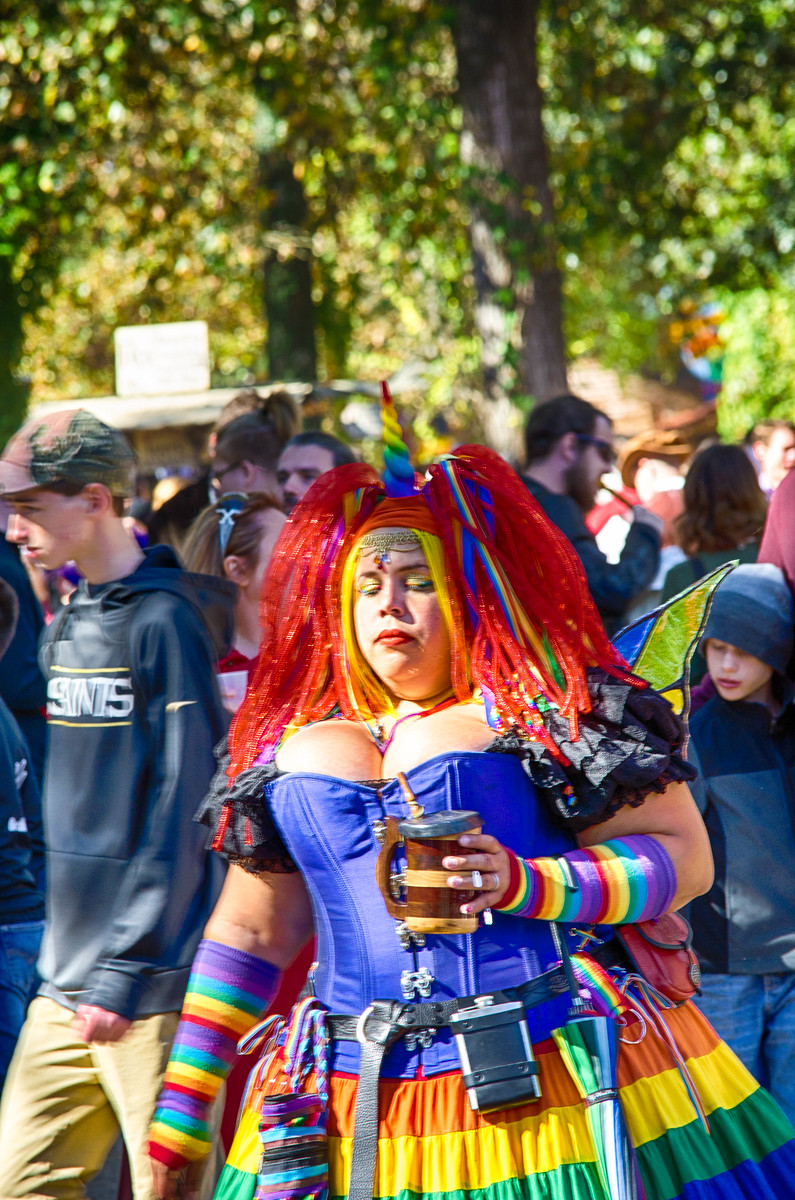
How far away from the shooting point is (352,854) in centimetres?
225

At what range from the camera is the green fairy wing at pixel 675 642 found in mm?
2428

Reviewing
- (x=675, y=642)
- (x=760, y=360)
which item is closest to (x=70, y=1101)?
(x=675, y=642)

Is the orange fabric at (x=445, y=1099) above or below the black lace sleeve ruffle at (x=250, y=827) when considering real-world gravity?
below

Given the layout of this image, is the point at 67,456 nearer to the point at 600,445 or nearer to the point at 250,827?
the point at 250,827

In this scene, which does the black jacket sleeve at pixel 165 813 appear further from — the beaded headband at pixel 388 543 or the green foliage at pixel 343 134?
the green foliage at pixel 343 134

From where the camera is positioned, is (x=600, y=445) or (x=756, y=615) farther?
(x=600, y=445)

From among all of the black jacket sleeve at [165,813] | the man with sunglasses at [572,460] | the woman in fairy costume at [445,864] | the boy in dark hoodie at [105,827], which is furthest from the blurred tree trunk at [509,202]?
the woman in fairy costume at [445,864]

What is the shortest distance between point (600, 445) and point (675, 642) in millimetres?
3007

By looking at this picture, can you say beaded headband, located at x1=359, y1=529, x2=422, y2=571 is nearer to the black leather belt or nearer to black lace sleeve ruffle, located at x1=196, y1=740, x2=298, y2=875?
black lace sleeve ruffle, located at x1=196, y1=740, x2=298, y2=875

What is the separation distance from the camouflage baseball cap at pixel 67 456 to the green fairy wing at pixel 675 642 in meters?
1.47

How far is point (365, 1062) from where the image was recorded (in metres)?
2.17

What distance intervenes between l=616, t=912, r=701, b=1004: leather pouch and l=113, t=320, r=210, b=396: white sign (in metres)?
8.83

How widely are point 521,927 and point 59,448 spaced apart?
1726 mm

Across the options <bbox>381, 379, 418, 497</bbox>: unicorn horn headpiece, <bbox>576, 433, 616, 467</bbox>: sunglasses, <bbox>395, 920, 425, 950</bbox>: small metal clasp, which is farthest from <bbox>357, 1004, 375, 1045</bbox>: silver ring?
<bbox>576, 433, 616, 467</bbox>: sunglasses
